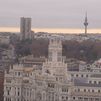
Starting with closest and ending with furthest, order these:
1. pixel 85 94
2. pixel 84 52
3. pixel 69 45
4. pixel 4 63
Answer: pixel 85 94 < pixel 4 63 < pixel 84 52 < pixel 69 45

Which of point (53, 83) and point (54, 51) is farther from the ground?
point (54, 51)

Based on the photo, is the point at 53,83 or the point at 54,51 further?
the point at 54,51

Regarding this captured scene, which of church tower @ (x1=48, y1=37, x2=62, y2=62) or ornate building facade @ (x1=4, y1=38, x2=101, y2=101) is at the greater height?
church tower @ (x1=48, y1=37, x2=62, y2=62)

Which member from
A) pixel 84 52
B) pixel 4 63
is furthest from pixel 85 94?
pixel 84 52

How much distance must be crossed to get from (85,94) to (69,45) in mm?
97461

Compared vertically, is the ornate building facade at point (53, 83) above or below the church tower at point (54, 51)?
below

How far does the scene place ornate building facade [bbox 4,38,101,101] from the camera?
68.9 meters

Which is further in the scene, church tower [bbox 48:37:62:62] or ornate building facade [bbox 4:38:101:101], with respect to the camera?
church tower [bbox 48:37:62:62]

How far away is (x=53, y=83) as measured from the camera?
70.5m

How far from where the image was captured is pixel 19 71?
78062mm

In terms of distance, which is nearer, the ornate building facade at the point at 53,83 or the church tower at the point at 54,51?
the ornate building facade at the point at 53,83

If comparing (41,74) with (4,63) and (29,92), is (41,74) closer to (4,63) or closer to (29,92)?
(29,92)

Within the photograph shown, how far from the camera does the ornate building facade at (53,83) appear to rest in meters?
68.9

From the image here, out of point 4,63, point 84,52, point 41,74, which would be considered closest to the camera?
point 41,74
